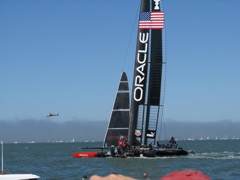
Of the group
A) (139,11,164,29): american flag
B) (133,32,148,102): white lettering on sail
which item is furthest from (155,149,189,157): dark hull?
(139,11,164,29): american flag

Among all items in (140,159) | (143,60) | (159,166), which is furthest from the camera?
(143,60)

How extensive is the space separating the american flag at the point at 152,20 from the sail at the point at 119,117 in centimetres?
536

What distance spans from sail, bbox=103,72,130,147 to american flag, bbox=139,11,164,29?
5364 mm

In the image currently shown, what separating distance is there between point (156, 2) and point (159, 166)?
14887mm

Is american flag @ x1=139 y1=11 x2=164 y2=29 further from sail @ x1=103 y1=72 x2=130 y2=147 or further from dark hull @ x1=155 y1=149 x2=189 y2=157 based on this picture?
dark hull @ x1=155 y1=149 x2=189 y2=157

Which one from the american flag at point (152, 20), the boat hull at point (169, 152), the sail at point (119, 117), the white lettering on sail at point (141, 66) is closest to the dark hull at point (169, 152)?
the boat hull at point (169, 152)

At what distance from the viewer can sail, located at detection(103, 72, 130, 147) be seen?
4031 centimetres

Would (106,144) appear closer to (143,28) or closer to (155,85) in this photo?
(155,85)

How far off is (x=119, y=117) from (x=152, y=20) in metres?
9.05

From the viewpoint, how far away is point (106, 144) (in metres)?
40.6

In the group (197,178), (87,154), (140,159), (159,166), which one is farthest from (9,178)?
(87,154)

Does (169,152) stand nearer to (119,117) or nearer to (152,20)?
(119,117)

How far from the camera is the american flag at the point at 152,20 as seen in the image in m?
37.8

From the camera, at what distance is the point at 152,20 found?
37781mm
